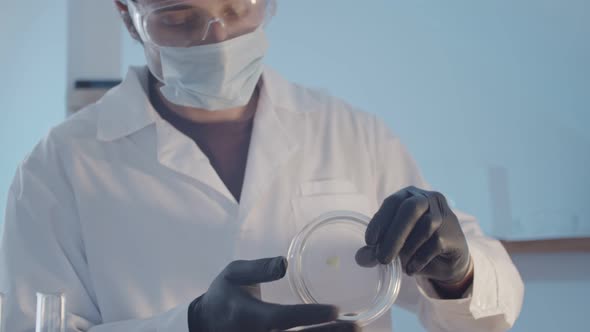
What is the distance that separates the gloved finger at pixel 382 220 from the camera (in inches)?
30.9

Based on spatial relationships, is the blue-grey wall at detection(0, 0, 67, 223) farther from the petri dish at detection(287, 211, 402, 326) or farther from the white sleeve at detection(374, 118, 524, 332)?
the petri dish at detection(287, 211, 402, 326)

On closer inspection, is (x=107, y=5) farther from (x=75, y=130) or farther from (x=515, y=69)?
(x=515, y=69)

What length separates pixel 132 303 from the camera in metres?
1.05

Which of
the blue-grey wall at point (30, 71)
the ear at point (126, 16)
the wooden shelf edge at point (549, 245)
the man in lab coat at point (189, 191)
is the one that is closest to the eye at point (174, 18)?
the man in lab coat at point (189, 191)

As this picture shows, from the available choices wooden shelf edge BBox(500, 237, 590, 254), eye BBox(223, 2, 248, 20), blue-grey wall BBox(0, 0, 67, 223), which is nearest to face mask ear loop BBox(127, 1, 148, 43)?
eye BBox(223, 2, 248, 20)

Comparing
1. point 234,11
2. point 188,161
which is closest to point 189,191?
point 188,161

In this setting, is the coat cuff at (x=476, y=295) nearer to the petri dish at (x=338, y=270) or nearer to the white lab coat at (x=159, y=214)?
the white lab coat at (x=159, y=214)

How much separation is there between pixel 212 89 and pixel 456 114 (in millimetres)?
860

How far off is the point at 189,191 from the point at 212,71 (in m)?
0.21

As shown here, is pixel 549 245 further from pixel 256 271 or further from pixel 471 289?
pixel 256 271

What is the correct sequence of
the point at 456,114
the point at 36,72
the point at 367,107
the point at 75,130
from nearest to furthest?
the point at 75,130
the point at 456,114
the point at 367,107
the point at 36,72

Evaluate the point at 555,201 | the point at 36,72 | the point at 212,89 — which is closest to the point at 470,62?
the point at 555,201

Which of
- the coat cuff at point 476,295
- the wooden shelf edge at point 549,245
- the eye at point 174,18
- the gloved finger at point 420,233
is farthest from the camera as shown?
the wooden shelf edge at point 549,245

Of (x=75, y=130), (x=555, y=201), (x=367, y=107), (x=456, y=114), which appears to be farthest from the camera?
(x=367, y=107)
